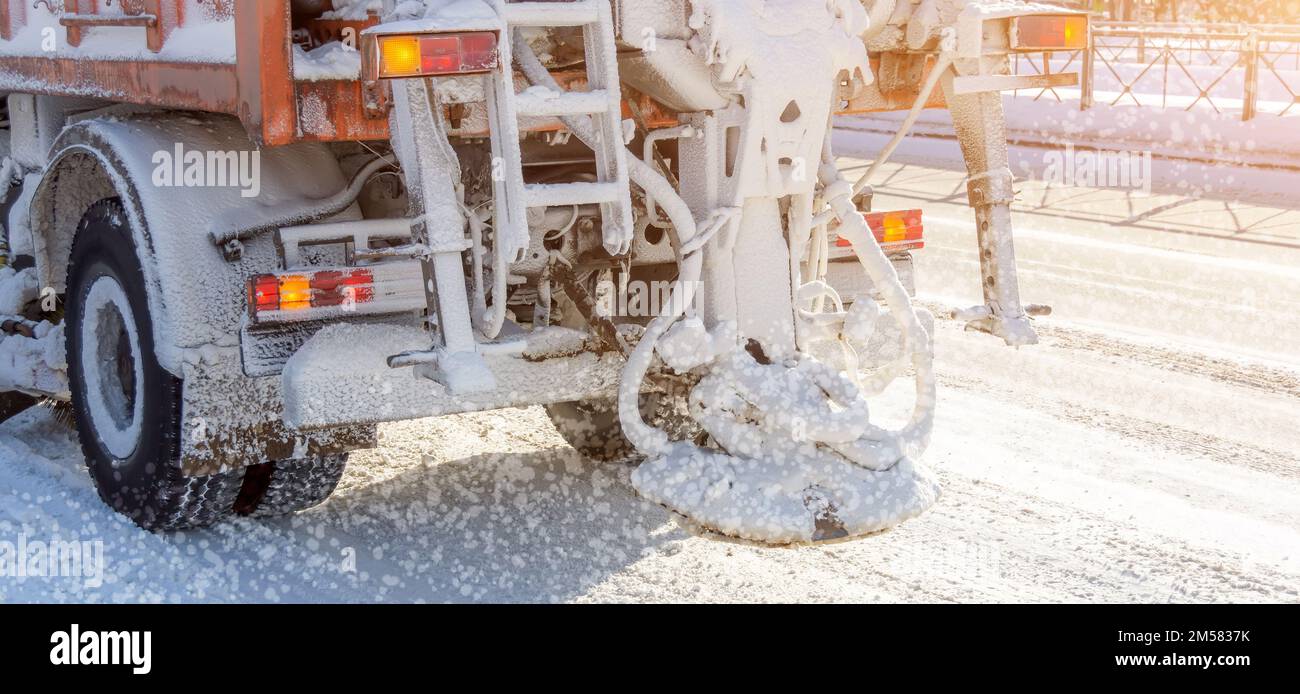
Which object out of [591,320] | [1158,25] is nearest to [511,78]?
[591,320]

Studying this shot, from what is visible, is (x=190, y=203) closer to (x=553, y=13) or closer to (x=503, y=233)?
(x=503, y=233)

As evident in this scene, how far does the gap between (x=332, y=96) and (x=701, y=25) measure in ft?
3.28

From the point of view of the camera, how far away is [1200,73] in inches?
697

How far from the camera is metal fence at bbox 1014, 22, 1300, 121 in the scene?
15.1m

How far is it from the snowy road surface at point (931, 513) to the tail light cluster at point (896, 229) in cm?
85

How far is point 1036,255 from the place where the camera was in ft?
33.8

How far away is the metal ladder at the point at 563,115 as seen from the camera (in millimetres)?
4273

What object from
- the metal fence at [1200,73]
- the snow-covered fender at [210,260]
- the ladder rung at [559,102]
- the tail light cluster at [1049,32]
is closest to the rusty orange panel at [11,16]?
the snow-covered fender at [210,260]

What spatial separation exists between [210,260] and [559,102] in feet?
3.98

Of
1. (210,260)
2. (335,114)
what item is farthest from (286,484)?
(335,114)

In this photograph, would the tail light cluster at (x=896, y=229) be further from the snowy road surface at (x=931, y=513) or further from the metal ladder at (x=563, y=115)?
the metal ladder at (x=563, y=115)

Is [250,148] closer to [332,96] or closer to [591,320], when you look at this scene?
[332,96]

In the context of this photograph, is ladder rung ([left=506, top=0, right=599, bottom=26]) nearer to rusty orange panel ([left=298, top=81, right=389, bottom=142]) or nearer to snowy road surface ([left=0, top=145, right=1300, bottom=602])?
rusty orange panel ([left=298, top=81, right=389, bottom=142])

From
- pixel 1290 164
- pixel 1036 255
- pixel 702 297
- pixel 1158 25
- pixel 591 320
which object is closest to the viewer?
pixel 702 297
